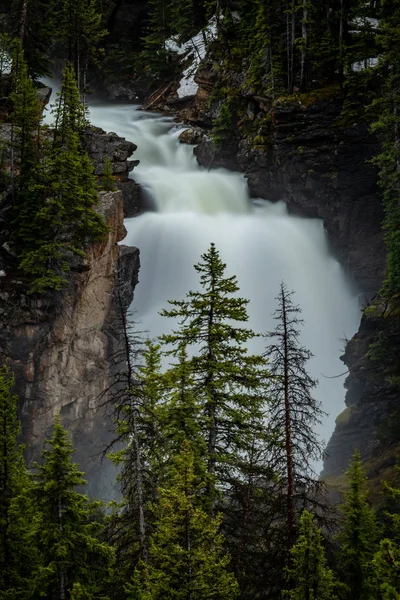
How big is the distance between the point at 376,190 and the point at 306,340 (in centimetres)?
1334

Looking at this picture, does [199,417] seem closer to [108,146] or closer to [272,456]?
[272,456]

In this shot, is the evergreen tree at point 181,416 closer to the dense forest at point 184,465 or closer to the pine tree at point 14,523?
the dense forest at point 184,465

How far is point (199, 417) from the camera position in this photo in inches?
557

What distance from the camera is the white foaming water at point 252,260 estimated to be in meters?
37.2

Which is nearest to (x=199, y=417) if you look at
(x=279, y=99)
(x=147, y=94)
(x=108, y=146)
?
(x=108, y=146)

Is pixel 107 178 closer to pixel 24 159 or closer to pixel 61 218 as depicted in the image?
pixel 24 159

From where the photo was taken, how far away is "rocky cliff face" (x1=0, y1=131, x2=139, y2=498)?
2580cm

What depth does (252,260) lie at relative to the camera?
3897cm

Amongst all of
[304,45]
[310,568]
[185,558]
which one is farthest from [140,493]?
[304,45]

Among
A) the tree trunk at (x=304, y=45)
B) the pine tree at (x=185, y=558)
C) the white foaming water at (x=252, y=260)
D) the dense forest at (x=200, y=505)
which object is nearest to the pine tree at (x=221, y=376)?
the dense forest at (x=200, y=505)

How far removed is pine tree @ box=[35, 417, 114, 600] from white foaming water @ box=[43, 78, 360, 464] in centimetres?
2336

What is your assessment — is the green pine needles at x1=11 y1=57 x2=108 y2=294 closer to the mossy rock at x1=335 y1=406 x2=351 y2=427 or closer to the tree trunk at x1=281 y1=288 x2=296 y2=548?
the tree trunk at x1=281 y1=288 x2=296 y2=548

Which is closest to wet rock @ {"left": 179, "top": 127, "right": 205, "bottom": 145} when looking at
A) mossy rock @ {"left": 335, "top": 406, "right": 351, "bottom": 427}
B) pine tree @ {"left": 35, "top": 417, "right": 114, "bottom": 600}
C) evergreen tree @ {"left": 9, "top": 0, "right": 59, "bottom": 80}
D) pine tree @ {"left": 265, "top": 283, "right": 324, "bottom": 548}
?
evergreen tree @ {"left": 9, "top": 0, "right": 59, "bottom": 80}

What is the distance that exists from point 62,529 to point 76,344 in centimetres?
1719
